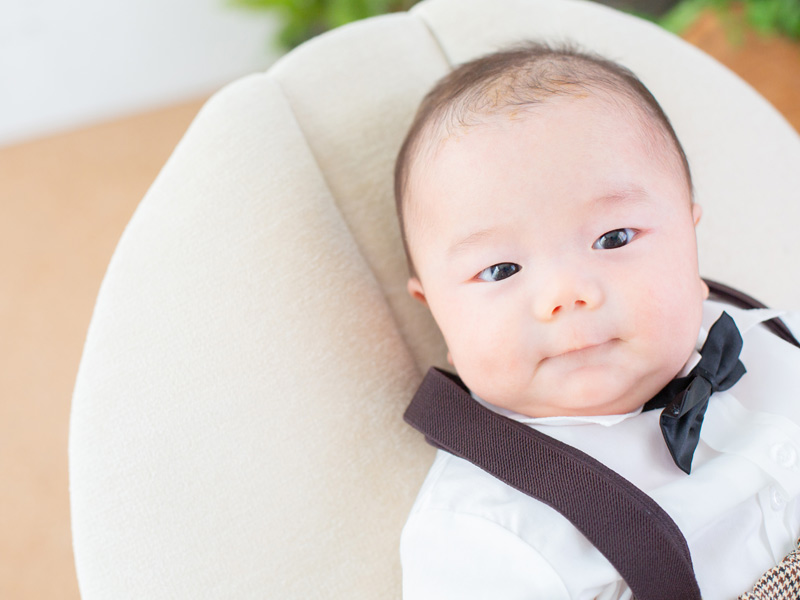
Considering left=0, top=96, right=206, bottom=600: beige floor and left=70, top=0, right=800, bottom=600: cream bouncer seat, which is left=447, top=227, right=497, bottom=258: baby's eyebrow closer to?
left=70, top=0, right=800, bottom=600: cream bouncer seat

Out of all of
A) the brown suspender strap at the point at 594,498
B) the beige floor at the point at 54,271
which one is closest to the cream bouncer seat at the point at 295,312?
the brown suspender strap at the point at 594,498

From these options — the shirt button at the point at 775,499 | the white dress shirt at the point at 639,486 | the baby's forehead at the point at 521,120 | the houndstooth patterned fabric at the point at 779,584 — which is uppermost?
the baby's forehead at the point at 521,120

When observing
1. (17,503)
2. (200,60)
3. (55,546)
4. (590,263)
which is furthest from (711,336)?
(200,60)

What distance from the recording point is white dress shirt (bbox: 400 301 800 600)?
0.75m

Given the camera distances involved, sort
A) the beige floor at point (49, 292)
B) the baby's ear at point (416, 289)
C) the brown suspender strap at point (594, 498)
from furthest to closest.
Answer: the beige floor at point (49, 292) → the baby's ear at point (416, 289) → the brown suspender strap at point (594, 498)

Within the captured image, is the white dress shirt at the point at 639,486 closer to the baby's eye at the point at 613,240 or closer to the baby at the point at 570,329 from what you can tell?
the baby at the point at 570,329

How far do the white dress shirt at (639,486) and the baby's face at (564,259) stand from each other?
7 cm

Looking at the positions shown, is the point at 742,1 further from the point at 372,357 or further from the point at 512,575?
the point at 512,575

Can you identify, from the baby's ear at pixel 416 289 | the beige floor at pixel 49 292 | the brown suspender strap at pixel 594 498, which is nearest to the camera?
the brown suspender strap at pixel 594 498

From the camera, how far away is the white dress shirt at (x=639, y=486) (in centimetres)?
75

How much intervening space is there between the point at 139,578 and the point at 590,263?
23.2 inches

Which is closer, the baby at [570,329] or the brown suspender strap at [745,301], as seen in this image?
the baby at [570,329]

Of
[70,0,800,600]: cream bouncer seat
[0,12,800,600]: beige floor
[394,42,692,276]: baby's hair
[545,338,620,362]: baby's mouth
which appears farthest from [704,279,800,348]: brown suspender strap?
[0,12,800,600]: beige floor

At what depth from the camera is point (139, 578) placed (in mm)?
787
